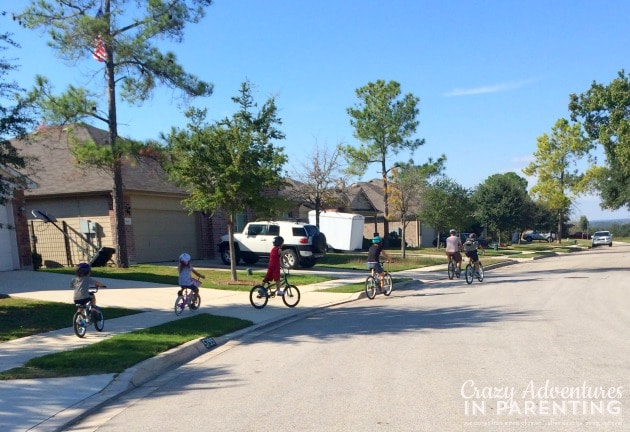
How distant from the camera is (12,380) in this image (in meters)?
7.24

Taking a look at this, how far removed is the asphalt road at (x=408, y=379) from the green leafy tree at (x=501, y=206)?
3477cm

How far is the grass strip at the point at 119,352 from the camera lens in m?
7.67

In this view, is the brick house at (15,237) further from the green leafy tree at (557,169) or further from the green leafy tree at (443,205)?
the green leafy tree at (557,169)

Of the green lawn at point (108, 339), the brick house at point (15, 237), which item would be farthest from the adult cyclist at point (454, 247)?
the brick house at point (15, 237)

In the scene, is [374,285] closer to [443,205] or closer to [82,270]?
[82,270]

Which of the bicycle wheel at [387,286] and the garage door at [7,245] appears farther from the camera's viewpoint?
the garage door at [7,245]

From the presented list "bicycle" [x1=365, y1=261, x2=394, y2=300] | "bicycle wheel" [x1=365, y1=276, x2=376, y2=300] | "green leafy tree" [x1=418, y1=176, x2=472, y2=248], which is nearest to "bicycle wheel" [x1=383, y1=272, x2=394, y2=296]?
"bicycle" [x1=365, y1=261, x2=394, y2=300]

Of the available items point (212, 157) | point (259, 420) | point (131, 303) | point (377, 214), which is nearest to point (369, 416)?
point (259, 420)

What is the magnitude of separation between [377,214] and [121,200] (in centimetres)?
2996

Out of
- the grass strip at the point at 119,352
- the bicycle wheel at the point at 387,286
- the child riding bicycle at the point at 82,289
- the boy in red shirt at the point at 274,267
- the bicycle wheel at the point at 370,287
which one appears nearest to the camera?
the grass strip at the point at 119,352

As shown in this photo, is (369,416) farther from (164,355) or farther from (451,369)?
(164,355)

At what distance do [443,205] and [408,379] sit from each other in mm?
27559

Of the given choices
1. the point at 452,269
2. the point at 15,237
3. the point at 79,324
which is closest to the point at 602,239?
the point at 452,269

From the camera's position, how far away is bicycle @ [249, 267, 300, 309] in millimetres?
13766
